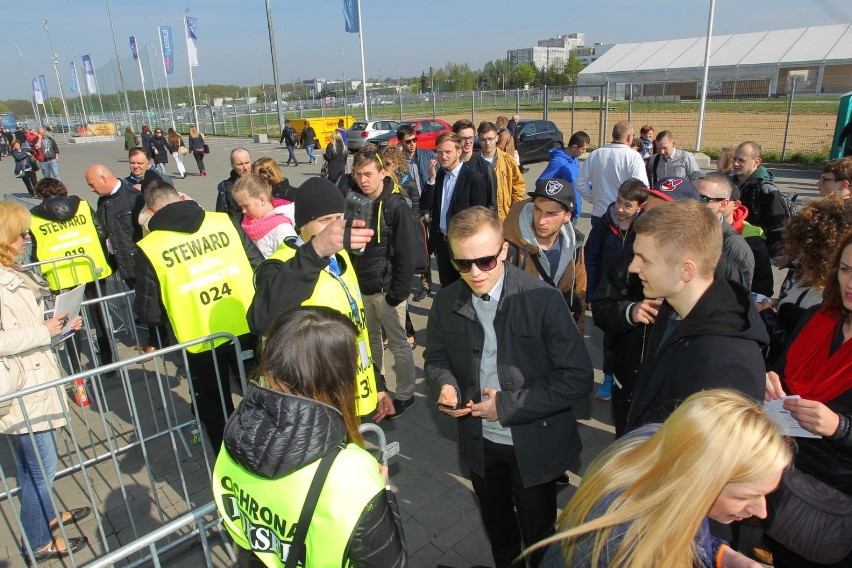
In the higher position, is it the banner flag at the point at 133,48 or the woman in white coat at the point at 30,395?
the banner flag at the point at 133,48

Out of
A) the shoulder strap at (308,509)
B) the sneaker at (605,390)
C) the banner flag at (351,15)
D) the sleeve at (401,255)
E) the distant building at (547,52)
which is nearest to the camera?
the shoulder strap at (308,509)

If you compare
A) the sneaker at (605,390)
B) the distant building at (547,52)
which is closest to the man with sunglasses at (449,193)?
the sneaker at (605,390)

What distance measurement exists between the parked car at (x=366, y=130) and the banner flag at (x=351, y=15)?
3.81 m

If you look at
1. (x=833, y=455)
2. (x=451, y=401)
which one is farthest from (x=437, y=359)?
(x=833, y=455)

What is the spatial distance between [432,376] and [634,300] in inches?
48.3

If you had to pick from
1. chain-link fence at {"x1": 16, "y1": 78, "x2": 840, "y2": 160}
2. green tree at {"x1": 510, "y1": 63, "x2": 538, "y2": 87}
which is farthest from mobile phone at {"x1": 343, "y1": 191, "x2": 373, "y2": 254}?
green tree at {"x1": 510, "y1": 63, "x2": 538, "y2": 87}

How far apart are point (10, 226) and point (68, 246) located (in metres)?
2.21

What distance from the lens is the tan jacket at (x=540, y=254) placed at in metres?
3.35

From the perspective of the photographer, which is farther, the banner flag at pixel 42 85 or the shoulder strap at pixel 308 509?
the banner flag at pixel 42 85

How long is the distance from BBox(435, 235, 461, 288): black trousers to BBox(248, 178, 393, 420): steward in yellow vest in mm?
2716

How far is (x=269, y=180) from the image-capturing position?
5.47 m

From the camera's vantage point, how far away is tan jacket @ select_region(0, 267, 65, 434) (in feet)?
8.97

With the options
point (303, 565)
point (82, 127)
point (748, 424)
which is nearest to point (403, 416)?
point (303, 565)

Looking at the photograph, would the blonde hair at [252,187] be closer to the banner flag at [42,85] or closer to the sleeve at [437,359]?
the sleeve at [437,359]
